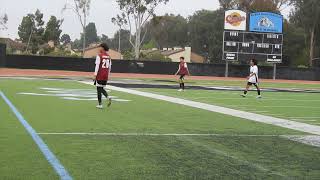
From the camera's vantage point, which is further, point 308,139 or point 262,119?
point 262,119

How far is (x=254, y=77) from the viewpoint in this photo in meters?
23.3

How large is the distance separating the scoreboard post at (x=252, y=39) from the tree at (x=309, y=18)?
31.2 metres

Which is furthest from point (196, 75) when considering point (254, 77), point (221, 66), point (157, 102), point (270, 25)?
point (157, 102)

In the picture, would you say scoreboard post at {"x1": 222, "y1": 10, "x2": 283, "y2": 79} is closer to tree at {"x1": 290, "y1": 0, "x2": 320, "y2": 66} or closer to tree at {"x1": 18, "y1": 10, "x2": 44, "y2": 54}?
tree at {"x1": 290, "y1": 0, "x2": 320, "y2": 66}

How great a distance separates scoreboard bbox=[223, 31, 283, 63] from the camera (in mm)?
46250

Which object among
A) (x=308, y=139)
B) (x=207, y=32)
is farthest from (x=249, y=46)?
(x=207, y=32)

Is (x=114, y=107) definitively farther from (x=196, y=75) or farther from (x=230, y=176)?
(x=196, y=75)

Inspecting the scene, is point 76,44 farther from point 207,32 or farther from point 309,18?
point 309,18

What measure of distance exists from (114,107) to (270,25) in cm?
3381

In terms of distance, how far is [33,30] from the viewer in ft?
300

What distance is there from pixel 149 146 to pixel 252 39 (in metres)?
38.8

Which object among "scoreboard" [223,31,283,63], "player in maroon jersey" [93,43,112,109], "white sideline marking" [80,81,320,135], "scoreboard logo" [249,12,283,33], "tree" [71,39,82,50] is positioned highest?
"tree" [71,39,82,50]

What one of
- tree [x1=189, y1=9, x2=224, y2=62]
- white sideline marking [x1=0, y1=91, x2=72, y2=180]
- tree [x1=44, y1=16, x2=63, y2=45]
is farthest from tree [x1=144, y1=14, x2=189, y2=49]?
white sideline marking [x1=0, y1=91, x2=72, y2=180]

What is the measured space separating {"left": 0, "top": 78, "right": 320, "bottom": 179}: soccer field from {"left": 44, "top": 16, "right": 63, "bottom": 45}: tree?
7926 centimetres
